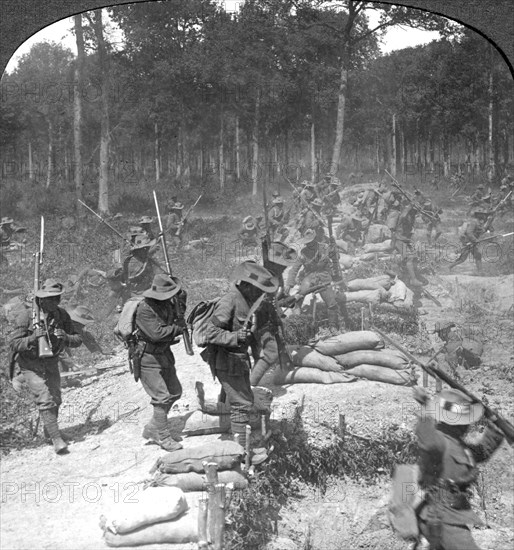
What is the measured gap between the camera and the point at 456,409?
5.01 meters

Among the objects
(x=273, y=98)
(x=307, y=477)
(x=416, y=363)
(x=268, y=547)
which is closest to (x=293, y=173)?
(x=273, y=98)

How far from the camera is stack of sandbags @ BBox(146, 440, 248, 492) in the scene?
5.01 m

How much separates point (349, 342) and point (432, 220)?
55.6 inches

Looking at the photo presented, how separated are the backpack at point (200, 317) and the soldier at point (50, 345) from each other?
100 cm

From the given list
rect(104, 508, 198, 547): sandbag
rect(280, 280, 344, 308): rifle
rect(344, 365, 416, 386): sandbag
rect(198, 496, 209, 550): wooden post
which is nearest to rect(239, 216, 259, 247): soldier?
rect(280, 280, 344, 308): rifle

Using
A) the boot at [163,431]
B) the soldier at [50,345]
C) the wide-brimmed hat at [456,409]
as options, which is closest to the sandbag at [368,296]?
the wide-brimmed hat at [456,409]

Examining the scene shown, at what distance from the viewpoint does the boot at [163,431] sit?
5.14 meters

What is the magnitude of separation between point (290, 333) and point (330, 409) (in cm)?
75

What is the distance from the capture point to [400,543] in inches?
198

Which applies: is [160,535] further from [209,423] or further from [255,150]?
[255,150]

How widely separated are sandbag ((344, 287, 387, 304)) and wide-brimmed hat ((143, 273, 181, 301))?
1534mm

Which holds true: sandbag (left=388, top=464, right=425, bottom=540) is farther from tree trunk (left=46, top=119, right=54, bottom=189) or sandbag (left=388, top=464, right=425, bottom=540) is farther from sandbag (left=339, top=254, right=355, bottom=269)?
tree trunk (left=46, top=119, right=54, bottom=189)

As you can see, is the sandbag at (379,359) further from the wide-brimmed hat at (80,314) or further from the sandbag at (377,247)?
the wide-brimmed hat at (80,314)

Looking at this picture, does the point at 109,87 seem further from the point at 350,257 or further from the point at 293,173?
the point at 350,257
